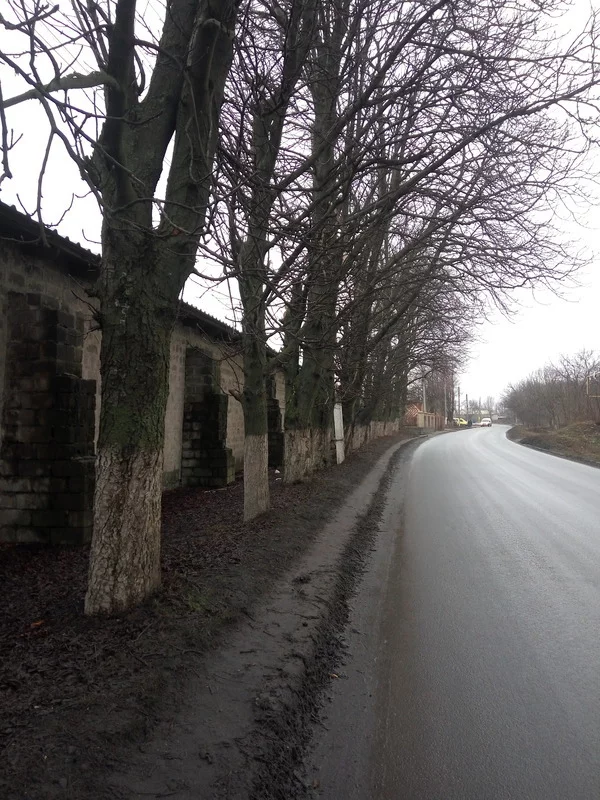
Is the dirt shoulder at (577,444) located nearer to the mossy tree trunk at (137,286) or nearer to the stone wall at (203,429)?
the stone wall at (203,429)

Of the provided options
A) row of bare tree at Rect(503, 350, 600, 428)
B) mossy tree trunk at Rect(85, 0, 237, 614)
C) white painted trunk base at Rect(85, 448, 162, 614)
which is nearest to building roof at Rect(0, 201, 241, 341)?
mossy tree trunk at Rect(85, 0, 237, 614)

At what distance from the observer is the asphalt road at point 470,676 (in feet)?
9.68

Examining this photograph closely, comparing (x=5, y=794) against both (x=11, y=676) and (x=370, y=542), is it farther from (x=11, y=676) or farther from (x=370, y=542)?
(x=370, y=542)


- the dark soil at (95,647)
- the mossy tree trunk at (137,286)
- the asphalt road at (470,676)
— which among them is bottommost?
the asphalt road at (470,676)

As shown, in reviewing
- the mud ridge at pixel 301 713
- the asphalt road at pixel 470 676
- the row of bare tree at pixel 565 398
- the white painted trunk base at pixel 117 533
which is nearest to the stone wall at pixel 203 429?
the asphalt road at pixel 470 676

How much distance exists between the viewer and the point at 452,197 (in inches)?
356

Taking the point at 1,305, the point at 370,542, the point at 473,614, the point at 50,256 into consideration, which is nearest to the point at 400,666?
the point at 473,614

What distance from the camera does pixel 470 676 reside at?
4027mm

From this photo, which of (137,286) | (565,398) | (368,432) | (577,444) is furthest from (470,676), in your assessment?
(565,398)

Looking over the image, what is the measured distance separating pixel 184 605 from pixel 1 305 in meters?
4.56

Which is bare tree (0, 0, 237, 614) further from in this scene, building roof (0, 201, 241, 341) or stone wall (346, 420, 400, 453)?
stone wall (346, 420, 400, 453)

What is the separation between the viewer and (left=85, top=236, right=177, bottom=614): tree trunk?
14.7ft

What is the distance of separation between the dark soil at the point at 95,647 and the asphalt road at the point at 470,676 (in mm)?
949

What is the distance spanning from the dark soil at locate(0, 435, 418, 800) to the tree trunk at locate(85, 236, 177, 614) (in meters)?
0.27
